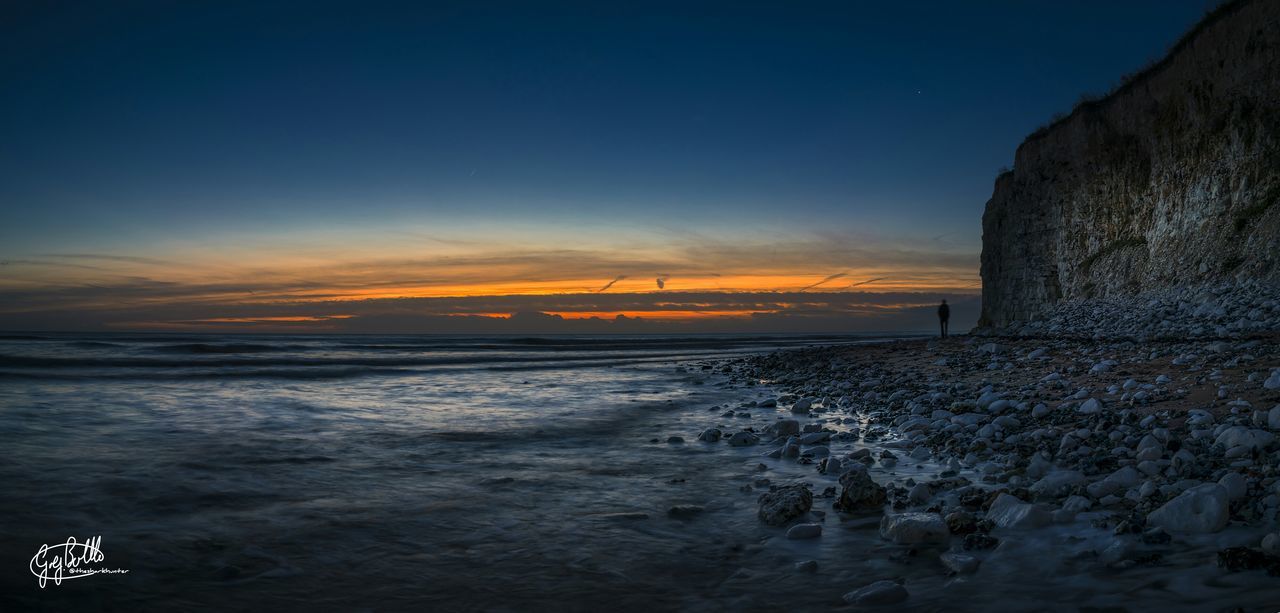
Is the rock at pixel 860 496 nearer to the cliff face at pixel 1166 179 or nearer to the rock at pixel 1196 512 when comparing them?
the rock at pixel 1196 512

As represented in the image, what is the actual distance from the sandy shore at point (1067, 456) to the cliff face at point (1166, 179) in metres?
7.61

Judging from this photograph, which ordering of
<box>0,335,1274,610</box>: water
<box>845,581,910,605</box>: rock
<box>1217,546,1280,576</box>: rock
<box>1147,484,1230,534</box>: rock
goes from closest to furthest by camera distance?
1. <box>1217,546,1280,576</box>: rock
2. <box>845,581,910,605</box>: rock
3. <box>0,335,1274,610</box>: water
4. <box>1147,484,1230,534</box>: rock

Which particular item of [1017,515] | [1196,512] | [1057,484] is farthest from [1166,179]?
[1017,515]

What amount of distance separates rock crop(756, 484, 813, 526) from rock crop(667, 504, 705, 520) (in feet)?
1.58

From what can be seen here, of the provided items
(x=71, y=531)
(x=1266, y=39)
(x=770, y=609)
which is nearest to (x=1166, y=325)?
(x=1266, y=39)

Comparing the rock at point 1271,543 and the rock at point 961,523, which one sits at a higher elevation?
the rock at point 1271,543

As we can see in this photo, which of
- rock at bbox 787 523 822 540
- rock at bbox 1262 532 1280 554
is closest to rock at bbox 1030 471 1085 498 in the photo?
rock at bbox 1262 532 1280 554

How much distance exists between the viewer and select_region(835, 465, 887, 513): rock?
15.7 feet

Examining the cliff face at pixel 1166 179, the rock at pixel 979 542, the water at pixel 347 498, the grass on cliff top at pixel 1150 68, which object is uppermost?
the grass on cliff top at pixel 1150 68

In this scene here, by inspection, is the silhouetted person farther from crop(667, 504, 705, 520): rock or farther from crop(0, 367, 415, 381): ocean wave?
crop(667, 504, 705, 520): rock

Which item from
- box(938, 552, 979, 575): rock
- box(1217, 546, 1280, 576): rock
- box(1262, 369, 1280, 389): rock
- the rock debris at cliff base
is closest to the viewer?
box(1217, 546, 1280, 576): rock

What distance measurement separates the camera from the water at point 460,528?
3393 millimetres
